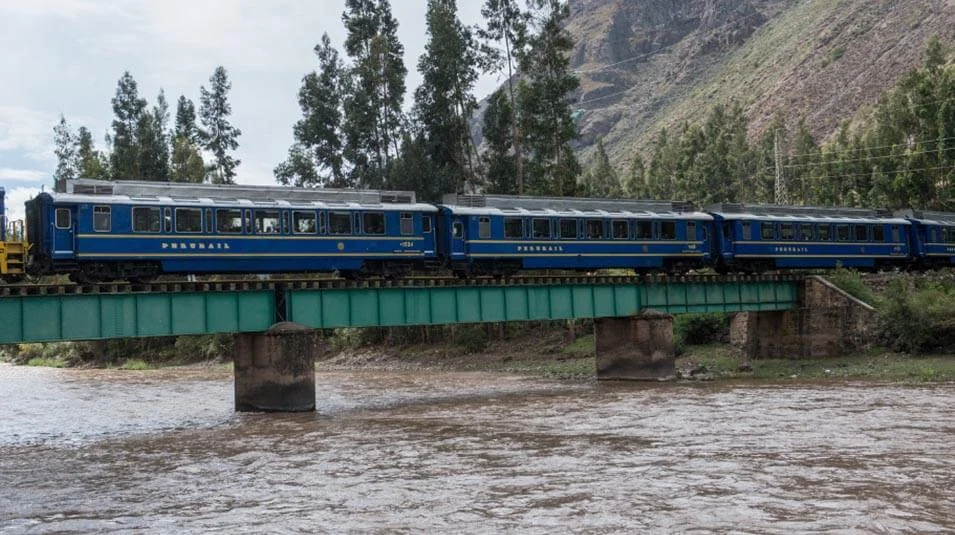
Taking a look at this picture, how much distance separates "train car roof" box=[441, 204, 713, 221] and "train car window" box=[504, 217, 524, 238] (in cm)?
24

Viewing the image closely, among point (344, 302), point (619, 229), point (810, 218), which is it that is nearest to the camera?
point (344, 302)

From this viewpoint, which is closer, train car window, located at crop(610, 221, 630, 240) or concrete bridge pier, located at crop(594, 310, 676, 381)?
train car window, located at crop(610, 221, 630, 240)

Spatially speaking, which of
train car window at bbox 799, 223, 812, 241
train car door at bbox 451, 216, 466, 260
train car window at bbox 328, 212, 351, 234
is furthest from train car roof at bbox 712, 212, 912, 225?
train car window at bbox 328, 212, 351, 234

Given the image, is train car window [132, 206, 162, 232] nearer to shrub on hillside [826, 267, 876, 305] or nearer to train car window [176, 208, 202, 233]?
train car window [176, 208, 202, 233]

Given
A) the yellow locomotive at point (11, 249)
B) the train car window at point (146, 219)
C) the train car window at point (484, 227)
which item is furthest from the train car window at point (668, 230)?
the yellow locomotive at point (11, 249)

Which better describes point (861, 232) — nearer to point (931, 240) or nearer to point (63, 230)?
point (931, 240)

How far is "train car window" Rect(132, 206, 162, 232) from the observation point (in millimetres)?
32969

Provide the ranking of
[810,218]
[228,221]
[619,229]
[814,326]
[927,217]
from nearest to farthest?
[228,221] → [619,229] → [814,326] → [810,218] → [927,217]

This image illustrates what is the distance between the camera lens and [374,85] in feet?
236

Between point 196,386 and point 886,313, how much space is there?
106 ft

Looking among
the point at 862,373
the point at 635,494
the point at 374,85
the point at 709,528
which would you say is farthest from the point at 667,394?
the point at 374,85

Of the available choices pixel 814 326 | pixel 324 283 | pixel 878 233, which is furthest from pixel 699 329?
pixel 324 283

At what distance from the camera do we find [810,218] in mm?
50938

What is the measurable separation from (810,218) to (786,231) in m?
1.92
